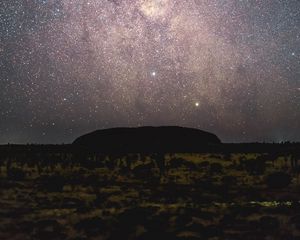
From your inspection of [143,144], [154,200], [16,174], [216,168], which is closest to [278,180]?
[216,168]

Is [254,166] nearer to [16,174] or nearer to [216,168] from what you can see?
[216,168]

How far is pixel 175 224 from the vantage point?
297 cm

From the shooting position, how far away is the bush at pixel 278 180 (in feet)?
15.0

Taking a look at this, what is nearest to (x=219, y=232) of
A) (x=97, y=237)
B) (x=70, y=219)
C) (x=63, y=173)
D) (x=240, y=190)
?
(x=97, y=237)

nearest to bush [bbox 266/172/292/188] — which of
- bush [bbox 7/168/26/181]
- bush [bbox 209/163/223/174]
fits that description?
bush [bbox 209/163/223/174]

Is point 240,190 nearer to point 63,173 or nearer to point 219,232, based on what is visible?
point 219,232

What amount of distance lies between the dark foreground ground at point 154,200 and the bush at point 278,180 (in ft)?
0.04

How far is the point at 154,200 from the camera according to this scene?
12.8 feet

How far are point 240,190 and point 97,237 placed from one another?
210 cm

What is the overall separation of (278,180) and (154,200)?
5.91 feet

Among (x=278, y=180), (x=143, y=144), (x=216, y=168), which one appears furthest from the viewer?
(x=143, y=144)

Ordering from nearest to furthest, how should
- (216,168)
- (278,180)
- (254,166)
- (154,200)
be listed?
(154,200), (278,180), (254,166), (216,168)

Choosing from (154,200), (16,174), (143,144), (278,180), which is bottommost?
(154,200)

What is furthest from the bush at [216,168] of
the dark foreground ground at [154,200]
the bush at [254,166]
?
the bush at [254,166]
